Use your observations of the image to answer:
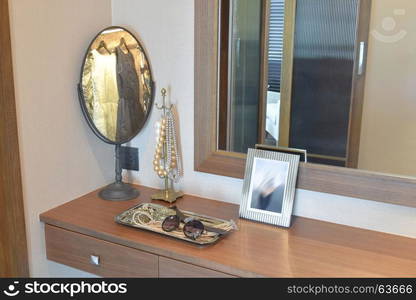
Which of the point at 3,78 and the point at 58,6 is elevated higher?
the point at 58,6

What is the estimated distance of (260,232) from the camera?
146cm

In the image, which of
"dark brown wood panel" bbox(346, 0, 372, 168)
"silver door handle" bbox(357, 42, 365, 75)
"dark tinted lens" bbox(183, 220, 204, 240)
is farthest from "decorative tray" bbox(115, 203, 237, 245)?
"silver door handle" bbox(357, 42, 365, 75)

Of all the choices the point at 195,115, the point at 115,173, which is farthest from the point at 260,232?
the point at 115,173

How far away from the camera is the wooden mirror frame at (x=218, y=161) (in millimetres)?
1390

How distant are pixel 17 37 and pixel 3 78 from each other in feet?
0.46

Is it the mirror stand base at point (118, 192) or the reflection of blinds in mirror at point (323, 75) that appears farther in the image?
the mirror stand base at point (118, 192)

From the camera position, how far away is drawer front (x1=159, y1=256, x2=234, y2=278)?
1.28m

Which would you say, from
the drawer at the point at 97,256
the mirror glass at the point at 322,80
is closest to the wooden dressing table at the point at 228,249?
the drawer at the point at 97,256

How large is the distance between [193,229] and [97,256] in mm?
333

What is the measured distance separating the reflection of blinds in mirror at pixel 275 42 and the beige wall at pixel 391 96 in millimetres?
281

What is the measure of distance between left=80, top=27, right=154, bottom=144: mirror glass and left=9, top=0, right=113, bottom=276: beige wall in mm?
55

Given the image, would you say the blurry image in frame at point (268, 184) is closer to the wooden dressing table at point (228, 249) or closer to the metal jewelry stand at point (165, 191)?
the wooden dressing table at point (228, 249)

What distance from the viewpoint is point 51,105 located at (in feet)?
5.10

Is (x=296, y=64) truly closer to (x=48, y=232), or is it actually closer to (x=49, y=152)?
(x=49, y=152)
